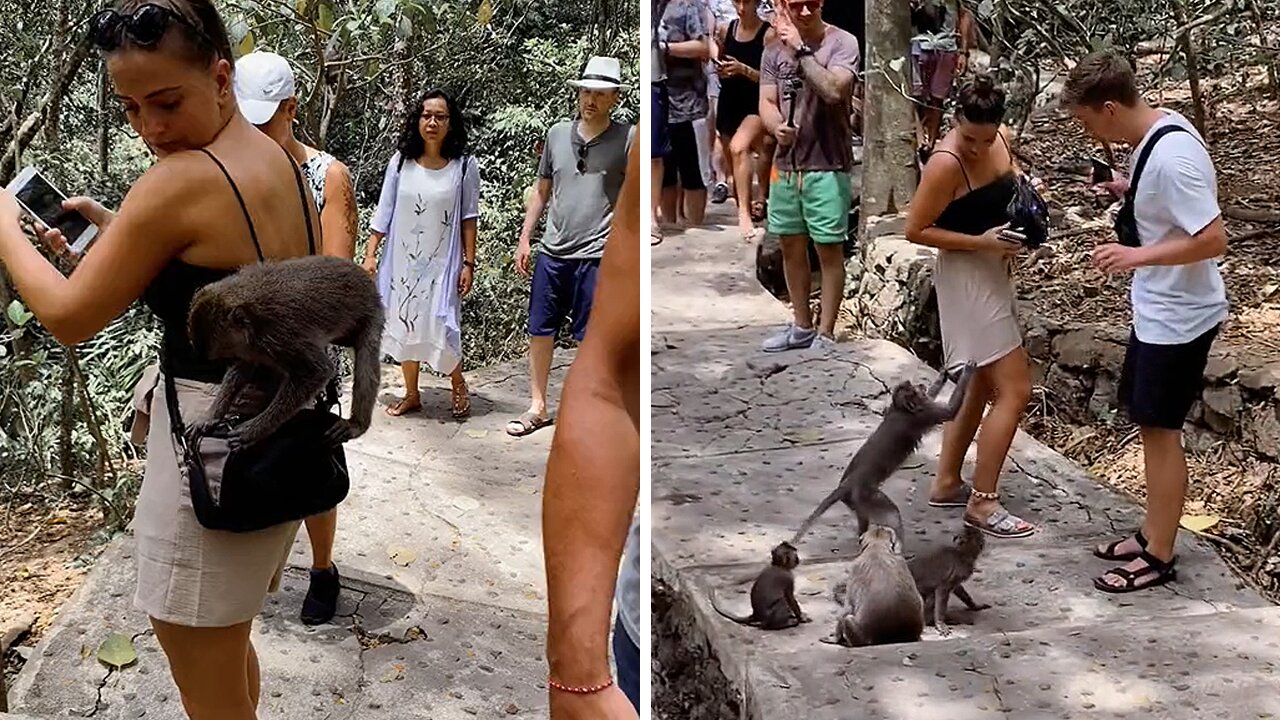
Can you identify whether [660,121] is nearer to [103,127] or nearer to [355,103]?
[355,103]

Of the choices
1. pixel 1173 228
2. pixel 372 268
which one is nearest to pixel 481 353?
pixel 372 268

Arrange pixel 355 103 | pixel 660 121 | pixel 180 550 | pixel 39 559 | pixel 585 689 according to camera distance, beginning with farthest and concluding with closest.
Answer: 1. pixel 39 559
2. pixel 355 103
3. pixel 180 550
4. pixel 660 121
5. pixel 585 689

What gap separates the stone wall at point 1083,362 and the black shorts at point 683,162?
0.59 feet

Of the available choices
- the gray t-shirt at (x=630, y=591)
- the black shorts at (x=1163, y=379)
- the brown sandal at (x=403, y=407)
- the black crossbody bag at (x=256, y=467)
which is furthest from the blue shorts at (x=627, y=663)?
the black shorts at (x=1163, y=379)

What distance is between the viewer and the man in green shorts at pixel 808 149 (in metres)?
1.16

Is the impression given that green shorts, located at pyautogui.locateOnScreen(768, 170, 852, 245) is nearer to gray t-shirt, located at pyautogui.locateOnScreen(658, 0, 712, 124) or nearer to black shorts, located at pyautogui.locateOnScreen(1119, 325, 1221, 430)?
gray t-shirt, located at pyautogui.locateOnScreen(658, 0, 712, 124)

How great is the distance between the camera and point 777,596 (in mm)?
1246

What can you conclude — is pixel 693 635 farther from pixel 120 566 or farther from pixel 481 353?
pixel 120 566

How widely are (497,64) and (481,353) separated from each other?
32 cm

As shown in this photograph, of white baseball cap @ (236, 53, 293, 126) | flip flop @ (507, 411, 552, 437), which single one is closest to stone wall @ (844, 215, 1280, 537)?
flip flop @ (507, 411, 552, 437)

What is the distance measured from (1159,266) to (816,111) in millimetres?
353

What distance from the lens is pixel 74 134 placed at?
1311mm

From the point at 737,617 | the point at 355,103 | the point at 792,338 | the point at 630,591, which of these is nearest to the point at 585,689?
the point at 630,591

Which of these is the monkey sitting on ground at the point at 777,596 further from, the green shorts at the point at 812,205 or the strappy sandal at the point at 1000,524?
the green shorts at the point at 812,205
